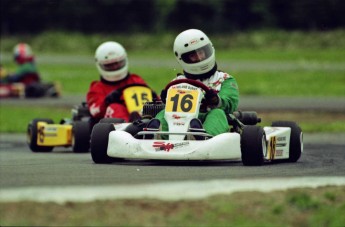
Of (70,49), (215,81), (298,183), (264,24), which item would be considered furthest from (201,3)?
(298,183)

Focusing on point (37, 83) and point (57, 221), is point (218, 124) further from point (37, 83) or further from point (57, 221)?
point (37, 83)

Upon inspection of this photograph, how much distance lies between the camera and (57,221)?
617 cm

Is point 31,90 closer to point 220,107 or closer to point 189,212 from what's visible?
point 220,107

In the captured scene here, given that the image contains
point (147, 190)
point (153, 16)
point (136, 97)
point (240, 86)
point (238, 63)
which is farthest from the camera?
point (153, 16)

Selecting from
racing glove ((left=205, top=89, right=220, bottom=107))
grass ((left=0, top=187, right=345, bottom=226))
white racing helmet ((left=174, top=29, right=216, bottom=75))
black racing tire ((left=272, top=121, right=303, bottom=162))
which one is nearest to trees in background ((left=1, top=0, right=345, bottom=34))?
black racing tire ((left=272, top=121, right=303, bottom=162))

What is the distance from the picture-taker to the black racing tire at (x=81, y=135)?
1262 centimetres

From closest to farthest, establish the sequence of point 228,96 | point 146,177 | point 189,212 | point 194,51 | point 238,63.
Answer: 1. point 189,212
2. point 146,177
3. point 228,96
4. point 194,51
5. point 238,63

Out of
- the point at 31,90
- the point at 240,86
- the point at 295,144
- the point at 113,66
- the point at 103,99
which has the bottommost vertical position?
the point at 240,86

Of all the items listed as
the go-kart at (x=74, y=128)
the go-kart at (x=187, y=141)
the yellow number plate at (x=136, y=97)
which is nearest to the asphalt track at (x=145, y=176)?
the go-kart at (x=187, y=141)

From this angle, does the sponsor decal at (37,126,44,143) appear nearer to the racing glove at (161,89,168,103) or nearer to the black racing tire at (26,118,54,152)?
the black racing tire at (26,118,54,152)

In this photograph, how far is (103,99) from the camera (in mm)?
12906

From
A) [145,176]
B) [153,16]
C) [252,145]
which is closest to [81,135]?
[252,145]

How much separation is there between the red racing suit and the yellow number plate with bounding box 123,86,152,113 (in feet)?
0.32

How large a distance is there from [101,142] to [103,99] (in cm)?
303
